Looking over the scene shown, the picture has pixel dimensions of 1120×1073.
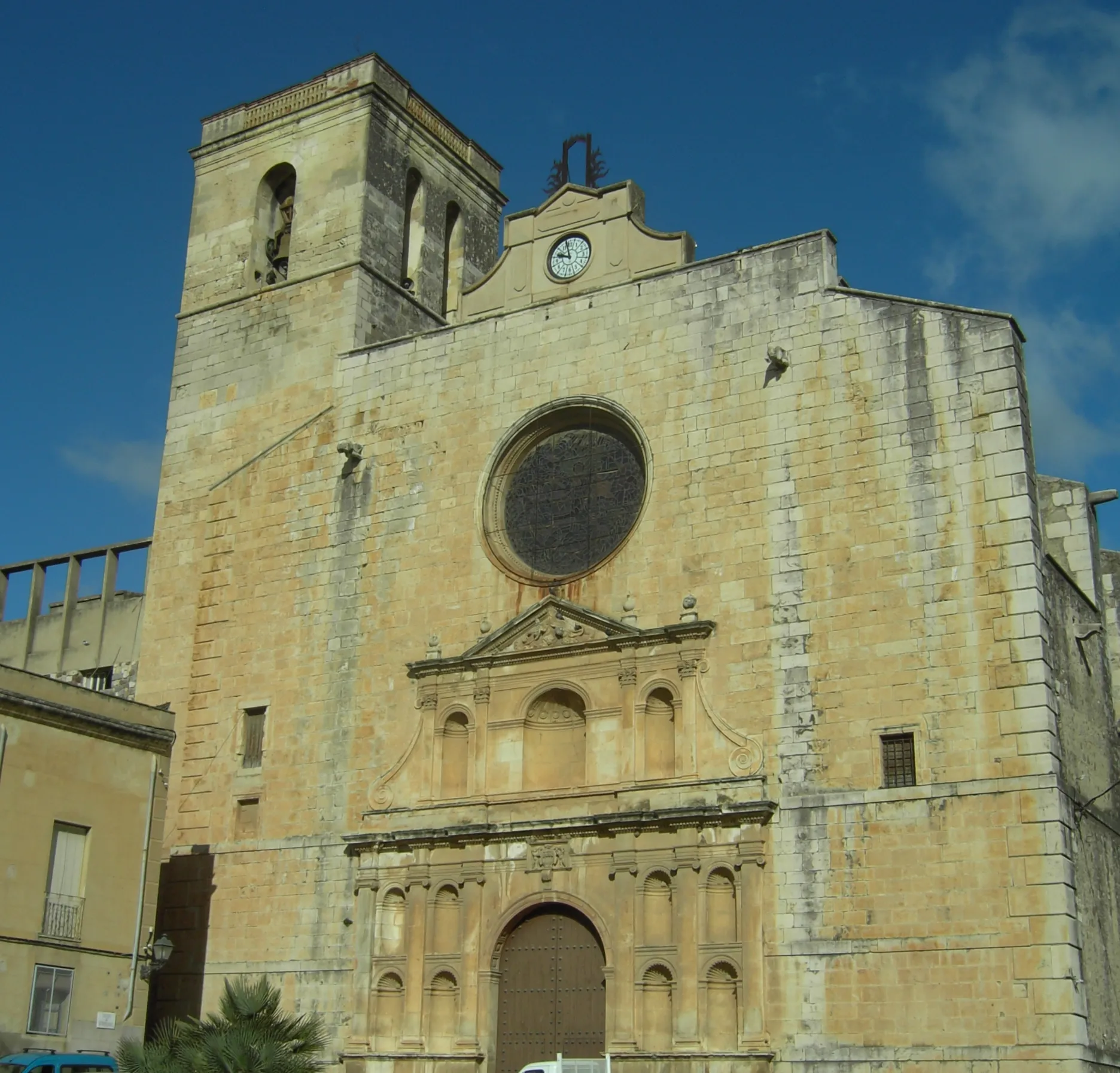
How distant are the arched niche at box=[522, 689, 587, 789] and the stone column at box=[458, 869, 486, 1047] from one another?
1504 millimetres

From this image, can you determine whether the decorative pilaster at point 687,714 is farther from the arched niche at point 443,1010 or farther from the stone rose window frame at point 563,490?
the arched niche at point 443,1010

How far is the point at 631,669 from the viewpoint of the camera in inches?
776

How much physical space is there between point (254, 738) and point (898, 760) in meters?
9.80

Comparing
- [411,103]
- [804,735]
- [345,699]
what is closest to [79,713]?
[345,699]

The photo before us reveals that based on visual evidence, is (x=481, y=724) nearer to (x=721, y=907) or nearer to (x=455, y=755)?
(x=455, y=755)

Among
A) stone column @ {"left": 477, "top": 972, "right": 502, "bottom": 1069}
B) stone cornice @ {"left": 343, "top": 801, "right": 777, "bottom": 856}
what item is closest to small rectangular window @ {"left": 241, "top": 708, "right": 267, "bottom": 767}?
stone cornice @ {"left": 343, "top": 801, "right": 777, "bottom": 856}

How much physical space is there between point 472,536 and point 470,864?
4606mm

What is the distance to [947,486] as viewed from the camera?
18.2 metres

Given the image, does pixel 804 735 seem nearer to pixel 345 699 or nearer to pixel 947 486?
pixel 947 486

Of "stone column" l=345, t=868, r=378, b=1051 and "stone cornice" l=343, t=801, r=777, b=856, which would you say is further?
"stone column" l=345, t=868, r=378, b=1051

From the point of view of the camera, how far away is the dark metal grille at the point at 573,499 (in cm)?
2097

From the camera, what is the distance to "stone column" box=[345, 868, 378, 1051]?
19938 millimetres

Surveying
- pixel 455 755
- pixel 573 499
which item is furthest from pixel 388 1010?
pixel 573 499

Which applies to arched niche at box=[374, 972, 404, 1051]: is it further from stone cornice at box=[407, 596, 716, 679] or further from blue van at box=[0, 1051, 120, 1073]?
blue van at box=[0, 1051, 120, 1073]
